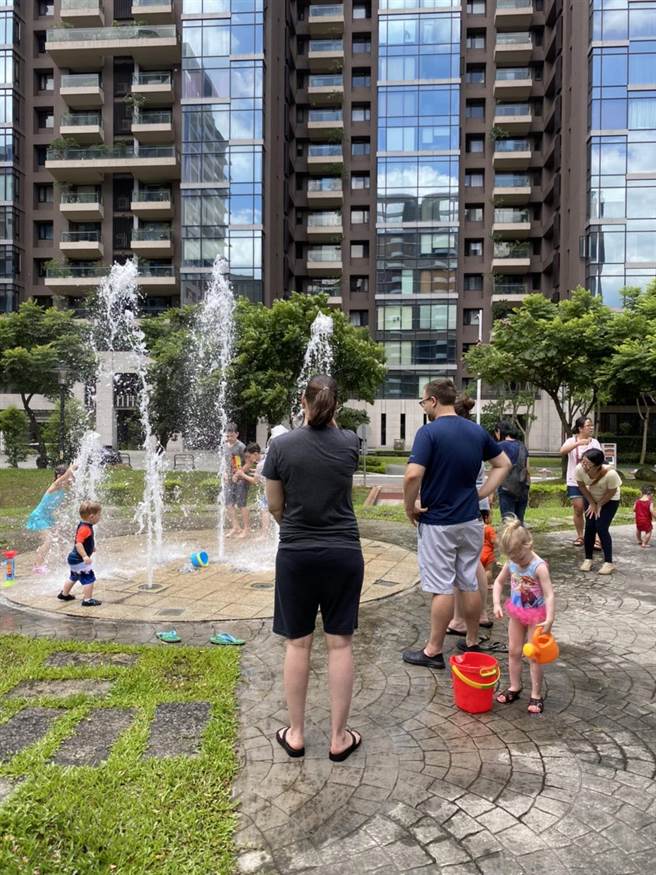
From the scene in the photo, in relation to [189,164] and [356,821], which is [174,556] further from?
[189,164]

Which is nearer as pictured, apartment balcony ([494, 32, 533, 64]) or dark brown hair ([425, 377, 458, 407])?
dark brown hair ([425, 377, 458, 407])

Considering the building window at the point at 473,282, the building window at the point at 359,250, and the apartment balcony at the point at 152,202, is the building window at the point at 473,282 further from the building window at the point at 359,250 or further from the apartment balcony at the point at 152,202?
the apartment balcony at the point at 152,202

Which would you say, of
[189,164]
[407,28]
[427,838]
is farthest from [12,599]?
[407,28]

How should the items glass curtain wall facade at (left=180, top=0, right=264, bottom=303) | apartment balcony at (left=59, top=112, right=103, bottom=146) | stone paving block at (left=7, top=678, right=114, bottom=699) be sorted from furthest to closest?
apartment balcony at (left=59, top=112, right=103, bottom=146) < glass curtain wall facade at (left=180, top=0, right=264, bottom=303) < stone paving block at (left=7, top=678, right=114, bottom=699)

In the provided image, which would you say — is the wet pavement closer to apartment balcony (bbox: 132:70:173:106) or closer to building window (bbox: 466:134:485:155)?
apartment balcony (bbox: 132:70:173:106)

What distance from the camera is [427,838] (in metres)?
2.62

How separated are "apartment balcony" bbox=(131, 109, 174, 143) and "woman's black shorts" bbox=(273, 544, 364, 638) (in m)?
44.6

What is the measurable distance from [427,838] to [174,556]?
6190mm

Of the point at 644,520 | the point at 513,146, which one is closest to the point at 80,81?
the point at 513,146

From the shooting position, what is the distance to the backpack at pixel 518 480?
7.41 metres

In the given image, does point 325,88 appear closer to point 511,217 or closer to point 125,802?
point 511,217

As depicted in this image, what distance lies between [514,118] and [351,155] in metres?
12.5

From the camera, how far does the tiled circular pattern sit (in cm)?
580

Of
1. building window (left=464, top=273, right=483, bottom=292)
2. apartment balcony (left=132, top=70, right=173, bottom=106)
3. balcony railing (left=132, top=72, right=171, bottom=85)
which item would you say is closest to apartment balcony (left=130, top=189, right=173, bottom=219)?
apartment balcony (left=132, top=70, right=173, bottom=106)
